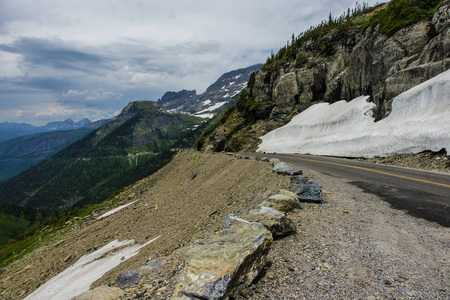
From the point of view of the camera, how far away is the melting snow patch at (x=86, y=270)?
11.8 metres

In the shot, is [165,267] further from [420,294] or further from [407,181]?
[407,181]

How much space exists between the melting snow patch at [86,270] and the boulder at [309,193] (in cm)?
908

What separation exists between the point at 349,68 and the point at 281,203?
3684 centimetres

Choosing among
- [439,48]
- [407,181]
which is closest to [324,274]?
[407,181]

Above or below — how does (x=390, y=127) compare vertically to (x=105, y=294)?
above

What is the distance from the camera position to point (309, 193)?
8656 mm

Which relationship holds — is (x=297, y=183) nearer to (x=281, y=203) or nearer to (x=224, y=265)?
(x=281, y=203)

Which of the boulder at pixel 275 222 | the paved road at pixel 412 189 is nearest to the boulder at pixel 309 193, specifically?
the paved road at pixel 412 189

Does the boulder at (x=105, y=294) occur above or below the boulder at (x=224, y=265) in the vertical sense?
below

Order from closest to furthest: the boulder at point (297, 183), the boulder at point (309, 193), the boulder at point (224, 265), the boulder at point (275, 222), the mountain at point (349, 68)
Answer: the boulder at point (224, 265) → the boulder at point (275, 222) → the boulder at point (309, 193) → the boulder at point (297, 183) → the mountain at point (349, 68)

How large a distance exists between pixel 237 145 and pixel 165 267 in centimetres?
4514

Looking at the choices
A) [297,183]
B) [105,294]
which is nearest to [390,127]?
[297,183]

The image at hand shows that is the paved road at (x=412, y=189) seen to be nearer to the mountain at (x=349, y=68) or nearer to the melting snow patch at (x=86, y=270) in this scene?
the melting snow patch at (x=86, y=270)

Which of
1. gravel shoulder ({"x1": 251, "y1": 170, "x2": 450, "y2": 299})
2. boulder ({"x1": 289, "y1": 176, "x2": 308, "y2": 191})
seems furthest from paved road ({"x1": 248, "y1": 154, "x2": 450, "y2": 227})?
boulder ({"x1": 289, "y1": 176, "x2": 308, "y2": 191})
